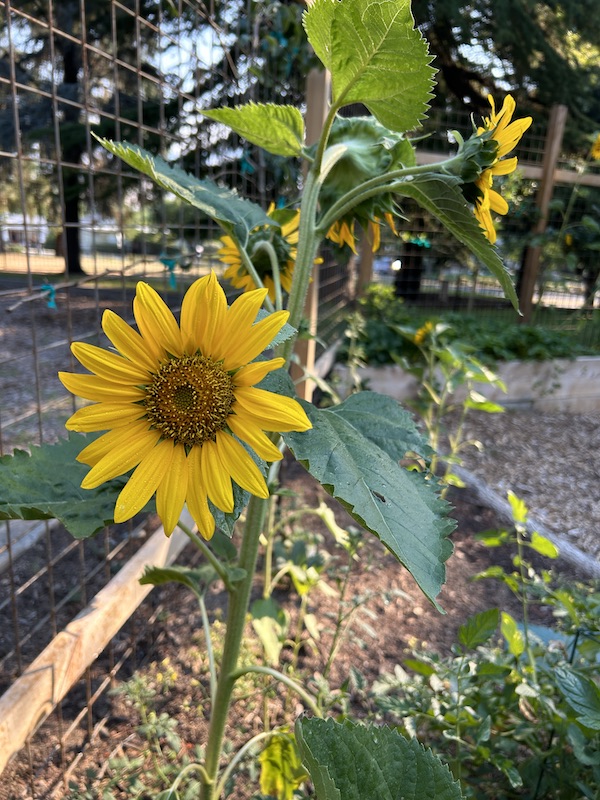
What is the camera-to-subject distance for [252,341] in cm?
55

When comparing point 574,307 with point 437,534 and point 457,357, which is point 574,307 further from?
point 437,534

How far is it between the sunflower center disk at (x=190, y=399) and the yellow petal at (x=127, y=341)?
19 mm

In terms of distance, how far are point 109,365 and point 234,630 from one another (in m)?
0.49

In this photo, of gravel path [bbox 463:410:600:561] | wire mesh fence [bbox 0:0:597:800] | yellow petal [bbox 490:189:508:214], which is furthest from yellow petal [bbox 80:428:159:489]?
gravel path [bbox 463:410:600:561]

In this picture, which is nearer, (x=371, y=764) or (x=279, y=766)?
(x=371, y=764)

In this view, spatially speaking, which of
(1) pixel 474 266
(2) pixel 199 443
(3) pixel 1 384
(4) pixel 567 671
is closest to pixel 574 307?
(1) pixel 474 266

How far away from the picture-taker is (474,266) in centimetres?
614

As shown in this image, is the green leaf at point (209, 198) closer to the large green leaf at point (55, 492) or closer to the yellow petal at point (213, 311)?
the yellow petal at point (213, 311)

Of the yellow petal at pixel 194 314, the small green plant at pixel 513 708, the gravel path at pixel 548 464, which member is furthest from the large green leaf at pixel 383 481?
the gravel path at pixel 548 464

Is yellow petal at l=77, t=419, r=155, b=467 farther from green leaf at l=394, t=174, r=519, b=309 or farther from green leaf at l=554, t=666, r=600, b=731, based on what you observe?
green leaf at l=554, t=666, r=600, b=731

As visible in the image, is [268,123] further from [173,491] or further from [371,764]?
[371,764]

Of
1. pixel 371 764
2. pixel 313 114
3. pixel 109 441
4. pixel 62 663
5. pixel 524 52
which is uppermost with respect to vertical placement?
pixel 524 52

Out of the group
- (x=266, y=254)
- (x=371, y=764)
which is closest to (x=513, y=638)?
(x=371, y=764)

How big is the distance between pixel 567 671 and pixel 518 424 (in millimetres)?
3473
